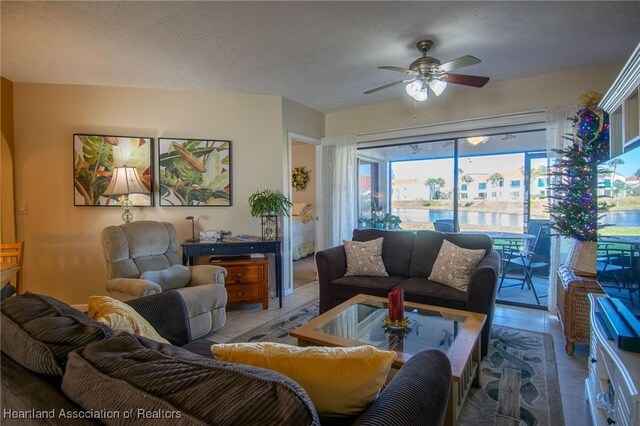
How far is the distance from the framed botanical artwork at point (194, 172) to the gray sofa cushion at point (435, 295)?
242 cm

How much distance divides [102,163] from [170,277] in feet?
5.51

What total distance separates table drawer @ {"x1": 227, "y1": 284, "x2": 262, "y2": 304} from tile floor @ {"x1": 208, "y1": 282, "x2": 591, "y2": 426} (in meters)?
0.14

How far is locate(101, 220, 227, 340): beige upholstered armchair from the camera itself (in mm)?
2617

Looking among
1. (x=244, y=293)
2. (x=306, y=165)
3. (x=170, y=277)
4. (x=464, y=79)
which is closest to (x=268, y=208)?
(x=244, y=293)

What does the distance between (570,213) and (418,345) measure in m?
2.09

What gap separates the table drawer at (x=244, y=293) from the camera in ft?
11.4

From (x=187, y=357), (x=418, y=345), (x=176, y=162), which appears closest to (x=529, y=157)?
(x=418, y=345)

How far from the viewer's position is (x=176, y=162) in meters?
3.81

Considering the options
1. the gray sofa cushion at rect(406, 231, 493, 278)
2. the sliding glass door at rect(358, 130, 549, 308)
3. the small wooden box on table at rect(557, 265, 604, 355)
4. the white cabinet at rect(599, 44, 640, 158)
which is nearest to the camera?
A: the white cabinet at rect(599, 44, 640, 158)

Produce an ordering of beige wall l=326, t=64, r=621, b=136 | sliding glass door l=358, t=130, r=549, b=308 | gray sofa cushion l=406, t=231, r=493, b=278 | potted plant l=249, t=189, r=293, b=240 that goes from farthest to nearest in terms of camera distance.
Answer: sliding glass door l=358, t=130, r=549, b=308, potted plant l=249, t=189, r=293, b=240, beige wall l=326, t=64, r=621, b=136, gray sofa cushion l=406, t=231, r=493, b=278

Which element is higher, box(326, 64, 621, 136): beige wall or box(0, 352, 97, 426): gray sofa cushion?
box(326, 64, 621, 136): beige wall

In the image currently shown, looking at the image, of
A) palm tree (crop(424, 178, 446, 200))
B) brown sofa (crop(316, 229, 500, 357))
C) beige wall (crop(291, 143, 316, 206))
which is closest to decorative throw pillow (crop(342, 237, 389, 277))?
brown sofa (crop(316, 229, 500, 357))

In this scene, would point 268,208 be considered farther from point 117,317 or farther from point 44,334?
point 44,334

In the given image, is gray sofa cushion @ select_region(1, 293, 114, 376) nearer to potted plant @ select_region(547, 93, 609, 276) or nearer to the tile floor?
the tile floor
